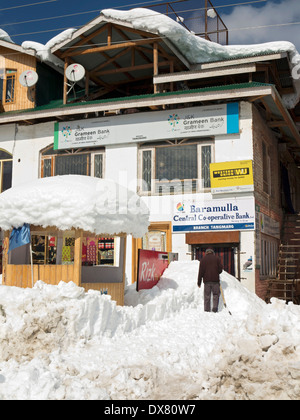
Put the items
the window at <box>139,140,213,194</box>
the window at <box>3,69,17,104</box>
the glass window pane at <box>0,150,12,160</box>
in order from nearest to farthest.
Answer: the window at <box>139,140,213,194</box>
the glass window pane at <box>0,150,12,160</box>
the window at <box>3,69,17,104</box>

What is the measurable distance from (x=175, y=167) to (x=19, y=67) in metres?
10.6

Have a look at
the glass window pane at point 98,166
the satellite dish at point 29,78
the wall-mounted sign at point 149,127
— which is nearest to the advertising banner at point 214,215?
the wall-mounted sign at point 149,127

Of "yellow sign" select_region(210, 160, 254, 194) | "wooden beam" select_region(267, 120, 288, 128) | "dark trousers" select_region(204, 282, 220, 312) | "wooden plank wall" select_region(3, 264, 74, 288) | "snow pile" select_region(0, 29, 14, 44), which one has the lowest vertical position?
"dark trousers" select_region(204, 282, 220, 312)

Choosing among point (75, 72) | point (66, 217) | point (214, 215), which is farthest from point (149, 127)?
point (66, 217)

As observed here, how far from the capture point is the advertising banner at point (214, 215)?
59.5 feet

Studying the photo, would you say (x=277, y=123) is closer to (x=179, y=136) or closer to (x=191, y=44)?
(x=179, y=136)

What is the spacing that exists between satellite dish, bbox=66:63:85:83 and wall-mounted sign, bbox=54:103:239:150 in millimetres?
1997

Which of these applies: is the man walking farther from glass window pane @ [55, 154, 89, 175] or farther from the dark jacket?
glass window pane @ [55, 154, 89, 175]

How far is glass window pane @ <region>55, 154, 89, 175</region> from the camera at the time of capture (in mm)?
21156

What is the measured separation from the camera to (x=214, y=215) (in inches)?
730

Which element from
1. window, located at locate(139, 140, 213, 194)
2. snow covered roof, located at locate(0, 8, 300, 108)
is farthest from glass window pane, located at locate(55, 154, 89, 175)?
snow covered roof, located at locate(0, 8, 300, 108)

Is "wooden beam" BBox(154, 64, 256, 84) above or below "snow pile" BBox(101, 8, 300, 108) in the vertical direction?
below

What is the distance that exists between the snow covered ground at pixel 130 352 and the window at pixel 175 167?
9.04 metres
